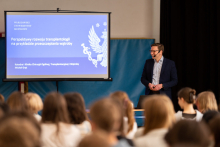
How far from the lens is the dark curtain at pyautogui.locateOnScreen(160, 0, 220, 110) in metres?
4.89

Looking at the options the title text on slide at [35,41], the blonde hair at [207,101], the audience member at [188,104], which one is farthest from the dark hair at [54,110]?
the title text on slide at [35,41]

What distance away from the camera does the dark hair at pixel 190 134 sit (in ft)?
3.86

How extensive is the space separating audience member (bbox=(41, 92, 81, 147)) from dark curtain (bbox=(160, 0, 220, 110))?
360 cm

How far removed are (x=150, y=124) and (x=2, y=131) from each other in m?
1.04

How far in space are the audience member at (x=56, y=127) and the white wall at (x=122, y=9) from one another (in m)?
3.77

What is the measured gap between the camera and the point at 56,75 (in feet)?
15.3

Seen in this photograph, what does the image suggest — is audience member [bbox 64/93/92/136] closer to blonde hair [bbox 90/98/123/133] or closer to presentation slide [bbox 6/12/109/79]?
blonde hair [bbox 90/98/123/133]

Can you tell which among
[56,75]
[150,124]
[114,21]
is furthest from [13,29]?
[150,124]

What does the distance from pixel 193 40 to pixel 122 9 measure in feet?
4.92

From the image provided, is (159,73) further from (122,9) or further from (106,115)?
(106,115)

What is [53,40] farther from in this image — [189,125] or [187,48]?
[189,125]

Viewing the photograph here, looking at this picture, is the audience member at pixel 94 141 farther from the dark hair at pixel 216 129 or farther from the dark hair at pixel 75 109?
the dark hair at pixel 75 109

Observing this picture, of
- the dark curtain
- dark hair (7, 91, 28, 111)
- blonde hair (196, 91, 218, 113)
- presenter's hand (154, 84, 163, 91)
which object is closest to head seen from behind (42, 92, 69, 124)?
dark hair (7, 91, 28, 111)

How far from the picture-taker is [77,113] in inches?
89.7
